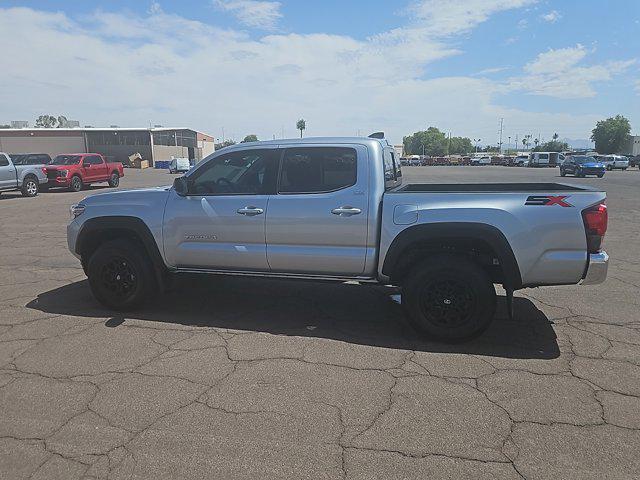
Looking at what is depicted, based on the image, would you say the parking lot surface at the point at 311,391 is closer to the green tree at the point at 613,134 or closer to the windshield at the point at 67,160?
the windshield at the point at 67,160

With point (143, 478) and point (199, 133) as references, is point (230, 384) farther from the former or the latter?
point (199, 133)

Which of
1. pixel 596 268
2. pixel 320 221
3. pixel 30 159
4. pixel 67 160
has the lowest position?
pixel 596 268

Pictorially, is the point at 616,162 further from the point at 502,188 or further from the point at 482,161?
the point at 502,188

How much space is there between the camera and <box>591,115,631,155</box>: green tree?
9006cm

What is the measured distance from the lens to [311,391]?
10.8 ft

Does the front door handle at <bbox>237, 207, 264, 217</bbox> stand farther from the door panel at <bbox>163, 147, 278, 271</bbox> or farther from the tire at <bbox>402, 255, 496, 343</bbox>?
the tire at <bbox>402, 255, 496, 343</bbox>

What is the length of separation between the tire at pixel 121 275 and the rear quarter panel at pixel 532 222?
290 cm

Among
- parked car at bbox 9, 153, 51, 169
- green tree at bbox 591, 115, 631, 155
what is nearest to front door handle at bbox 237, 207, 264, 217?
parked car at bbox 9, 153, 51, 169

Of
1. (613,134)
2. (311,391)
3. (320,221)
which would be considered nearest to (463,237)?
(320,221)

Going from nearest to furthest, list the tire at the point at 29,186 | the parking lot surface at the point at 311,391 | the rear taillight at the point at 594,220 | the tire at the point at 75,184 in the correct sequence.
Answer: the parking lot surface at the point at 311,391 → the rear taillight at the point at 594,220 → the tire at the point at 29,186 → the tire at the point at 75,184

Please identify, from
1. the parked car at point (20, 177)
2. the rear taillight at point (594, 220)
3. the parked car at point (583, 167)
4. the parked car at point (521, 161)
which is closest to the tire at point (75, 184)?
the parked car at point (20, 177)

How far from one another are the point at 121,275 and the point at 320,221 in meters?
2.34

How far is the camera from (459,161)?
289ft

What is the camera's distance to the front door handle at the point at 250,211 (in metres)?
4.43
